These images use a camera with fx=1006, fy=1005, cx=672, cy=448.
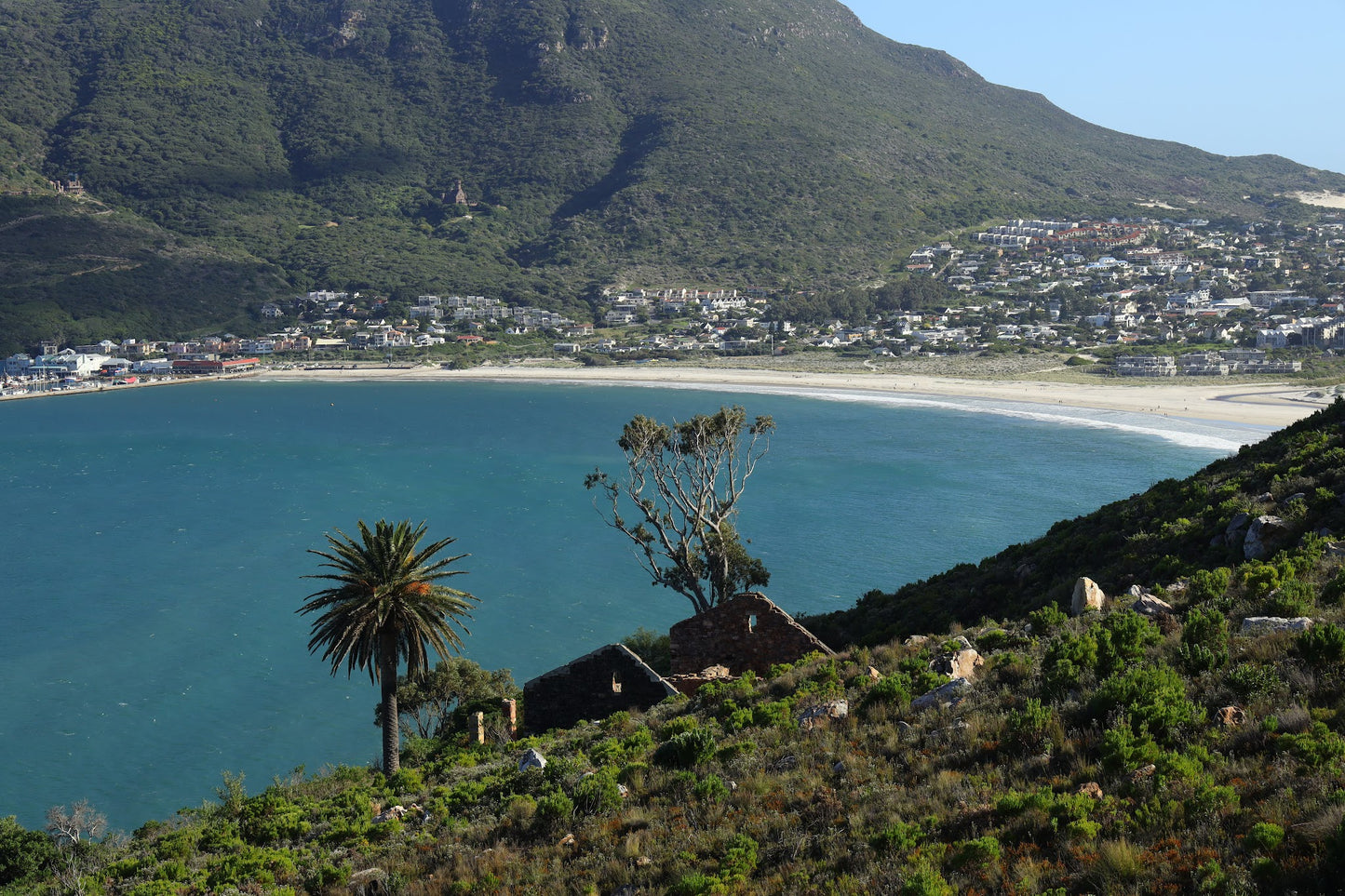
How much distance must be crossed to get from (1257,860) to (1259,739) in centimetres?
240

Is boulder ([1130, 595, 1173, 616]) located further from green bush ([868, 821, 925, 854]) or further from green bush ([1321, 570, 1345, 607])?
green bush ([868, 821, 925, 854])

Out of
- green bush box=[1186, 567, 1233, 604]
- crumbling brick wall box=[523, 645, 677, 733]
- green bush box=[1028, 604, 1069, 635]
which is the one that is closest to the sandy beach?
green bush box=[1186, 567, 1233, 604]

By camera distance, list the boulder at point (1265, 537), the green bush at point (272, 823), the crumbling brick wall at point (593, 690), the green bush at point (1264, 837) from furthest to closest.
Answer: the crumbling brick wall at point (593, 690)
the boulder at point (1265, 537)
the green bush at point (272, 823)
the green bush at point (1264, 837)

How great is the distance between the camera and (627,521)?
2199 inches

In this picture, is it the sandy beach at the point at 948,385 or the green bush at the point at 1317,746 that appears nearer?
the green bush at the point at 1317,746

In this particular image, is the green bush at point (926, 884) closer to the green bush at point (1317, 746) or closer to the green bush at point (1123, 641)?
the green bush at point (1317, 746)

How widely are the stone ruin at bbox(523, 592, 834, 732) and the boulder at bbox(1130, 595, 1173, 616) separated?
19.5 feet

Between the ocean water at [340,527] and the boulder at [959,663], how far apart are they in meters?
19.1

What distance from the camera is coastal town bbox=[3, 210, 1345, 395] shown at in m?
128

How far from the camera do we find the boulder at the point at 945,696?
12.7 meters

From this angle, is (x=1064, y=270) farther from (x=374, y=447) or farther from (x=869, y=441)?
(x=374, y=447)

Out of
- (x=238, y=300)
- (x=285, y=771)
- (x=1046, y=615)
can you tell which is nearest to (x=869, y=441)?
(x=285, y=771)

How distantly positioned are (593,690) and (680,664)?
189 cm

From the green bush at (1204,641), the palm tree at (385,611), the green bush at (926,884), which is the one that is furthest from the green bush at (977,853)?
the palm tree at (385,611)
